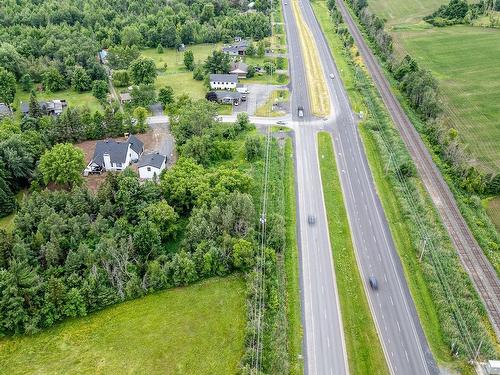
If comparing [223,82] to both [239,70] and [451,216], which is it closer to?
[239,70]

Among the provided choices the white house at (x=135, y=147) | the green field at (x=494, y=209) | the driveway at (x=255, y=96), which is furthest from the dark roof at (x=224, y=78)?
the green field at (x=494, y=209)

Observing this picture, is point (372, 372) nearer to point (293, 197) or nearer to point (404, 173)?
point (293, 197)

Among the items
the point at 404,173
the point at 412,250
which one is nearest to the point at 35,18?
the point at 404,173

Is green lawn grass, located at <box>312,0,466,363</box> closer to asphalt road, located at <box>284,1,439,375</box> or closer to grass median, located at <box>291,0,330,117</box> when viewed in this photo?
asphalt road, located at <box>284,1,439,375</box>

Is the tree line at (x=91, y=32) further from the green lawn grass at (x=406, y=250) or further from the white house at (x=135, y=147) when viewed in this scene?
the green lawn grass at (x=406, y=250)

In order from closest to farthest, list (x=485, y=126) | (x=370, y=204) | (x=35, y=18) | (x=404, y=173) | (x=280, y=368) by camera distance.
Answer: (x=280, y=368)
(x=370, y=204)
(x=404, y=173)
(x=485, y=126)
(x=35, y=18)

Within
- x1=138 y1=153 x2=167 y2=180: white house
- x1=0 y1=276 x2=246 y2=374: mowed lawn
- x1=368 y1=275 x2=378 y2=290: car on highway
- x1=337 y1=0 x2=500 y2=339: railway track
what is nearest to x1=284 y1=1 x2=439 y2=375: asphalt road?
x1=368 y1=275 x2=378 y2=290: car on highway
